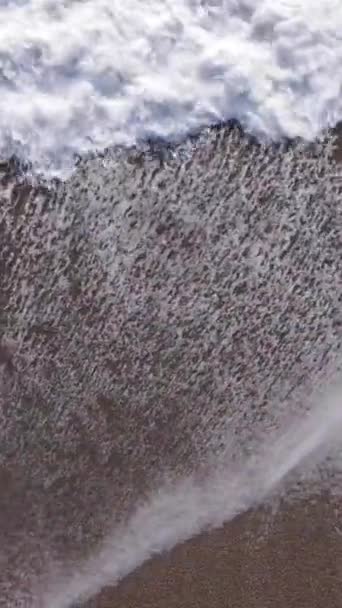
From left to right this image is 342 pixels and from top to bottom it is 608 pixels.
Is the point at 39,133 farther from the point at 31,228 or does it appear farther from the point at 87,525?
the point at 87,525

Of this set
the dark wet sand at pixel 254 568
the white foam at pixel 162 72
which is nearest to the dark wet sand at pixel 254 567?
the dark wet sand at pixel 254 568

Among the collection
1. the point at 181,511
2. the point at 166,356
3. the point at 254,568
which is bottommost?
the point at 254,568

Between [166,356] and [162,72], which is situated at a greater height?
[162,72]

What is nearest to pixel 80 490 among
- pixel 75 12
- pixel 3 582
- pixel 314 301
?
pixel 3 582

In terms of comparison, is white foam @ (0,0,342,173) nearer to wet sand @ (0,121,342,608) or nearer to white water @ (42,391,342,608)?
wet sand @ (0,121,342,608)

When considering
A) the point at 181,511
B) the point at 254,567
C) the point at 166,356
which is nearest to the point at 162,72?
the point at 166,356

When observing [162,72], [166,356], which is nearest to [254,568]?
[166,356]

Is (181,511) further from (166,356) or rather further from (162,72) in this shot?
(162,72)
